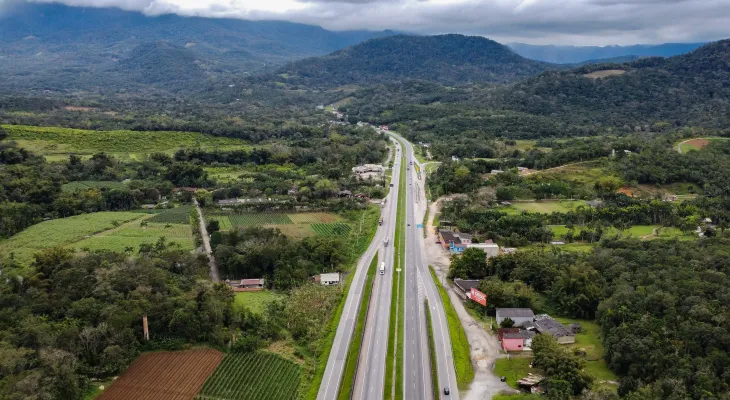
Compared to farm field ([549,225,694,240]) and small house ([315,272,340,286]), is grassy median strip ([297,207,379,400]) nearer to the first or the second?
small house ([315,272,340,286])

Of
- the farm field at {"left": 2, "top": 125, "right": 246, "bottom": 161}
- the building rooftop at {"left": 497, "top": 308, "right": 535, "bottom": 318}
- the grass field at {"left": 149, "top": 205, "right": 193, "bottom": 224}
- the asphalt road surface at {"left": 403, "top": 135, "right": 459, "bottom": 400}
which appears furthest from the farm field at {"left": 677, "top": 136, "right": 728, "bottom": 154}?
the farm field at {"left": 2, "top": 125, "right": 246, "bottom": 161}

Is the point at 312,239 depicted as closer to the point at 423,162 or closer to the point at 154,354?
the point at 154,354

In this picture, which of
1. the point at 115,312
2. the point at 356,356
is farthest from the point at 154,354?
the point at 356,356

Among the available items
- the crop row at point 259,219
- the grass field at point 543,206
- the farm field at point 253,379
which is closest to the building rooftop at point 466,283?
the farm field at point 253,379

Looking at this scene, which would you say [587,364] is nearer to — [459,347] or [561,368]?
[561,368]

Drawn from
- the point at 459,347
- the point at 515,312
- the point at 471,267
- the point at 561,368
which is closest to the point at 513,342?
the point at 459,347

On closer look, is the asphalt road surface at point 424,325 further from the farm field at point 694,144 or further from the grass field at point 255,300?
the farm field at point 694,144
